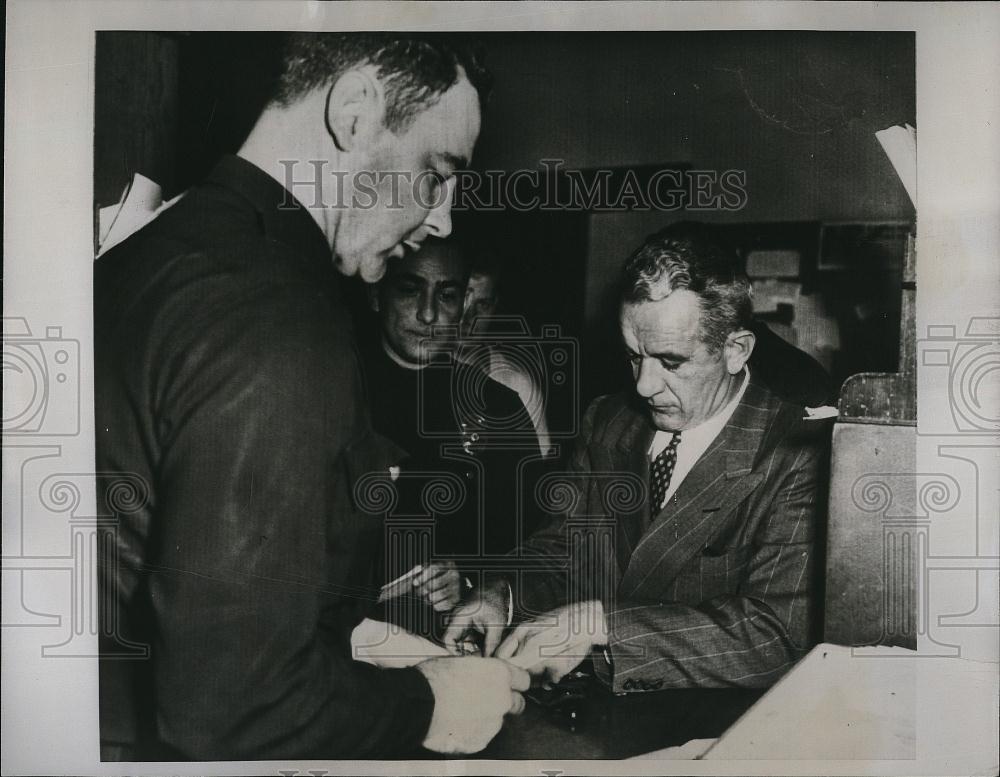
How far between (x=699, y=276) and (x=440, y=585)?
1009mm

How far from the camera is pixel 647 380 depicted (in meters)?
1.95

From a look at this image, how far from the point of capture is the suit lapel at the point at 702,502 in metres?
1.95

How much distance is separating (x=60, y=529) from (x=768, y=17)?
2217 mm

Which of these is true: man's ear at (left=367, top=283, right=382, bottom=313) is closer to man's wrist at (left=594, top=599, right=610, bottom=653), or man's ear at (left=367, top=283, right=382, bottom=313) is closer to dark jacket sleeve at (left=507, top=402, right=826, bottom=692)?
dark jacket sleeve at (left=507, top=402, right=826, bottom=692)

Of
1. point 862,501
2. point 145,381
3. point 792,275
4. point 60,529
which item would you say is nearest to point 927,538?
point 862,501

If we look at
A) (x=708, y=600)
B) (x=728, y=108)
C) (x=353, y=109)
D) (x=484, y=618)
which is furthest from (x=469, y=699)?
(x=728, y=108)

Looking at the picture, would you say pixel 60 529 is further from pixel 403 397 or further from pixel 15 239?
pixel 403 397

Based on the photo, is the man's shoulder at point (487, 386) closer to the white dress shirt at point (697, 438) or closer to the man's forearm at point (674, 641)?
the white dress shirt at point (697, 438)

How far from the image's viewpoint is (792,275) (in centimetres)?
195

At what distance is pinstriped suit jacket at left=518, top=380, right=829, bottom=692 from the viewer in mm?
1947

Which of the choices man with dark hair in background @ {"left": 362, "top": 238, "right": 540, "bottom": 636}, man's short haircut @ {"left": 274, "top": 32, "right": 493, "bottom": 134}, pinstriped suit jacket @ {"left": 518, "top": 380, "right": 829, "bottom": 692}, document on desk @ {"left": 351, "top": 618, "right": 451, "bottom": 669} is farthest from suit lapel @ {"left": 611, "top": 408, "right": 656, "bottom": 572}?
man's short haircut @ {"left": 274, "top": 32, "right": 493, "bottom": 134}

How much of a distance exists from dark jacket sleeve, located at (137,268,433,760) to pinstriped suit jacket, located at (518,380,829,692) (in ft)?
1.64

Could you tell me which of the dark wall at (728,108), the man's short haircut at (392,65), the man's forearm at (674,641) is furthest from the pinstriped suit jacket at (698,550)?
the man's short haircut at (392,65)

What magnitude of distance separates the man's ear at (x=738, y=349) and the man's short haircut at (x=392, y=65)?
86 centimetres
